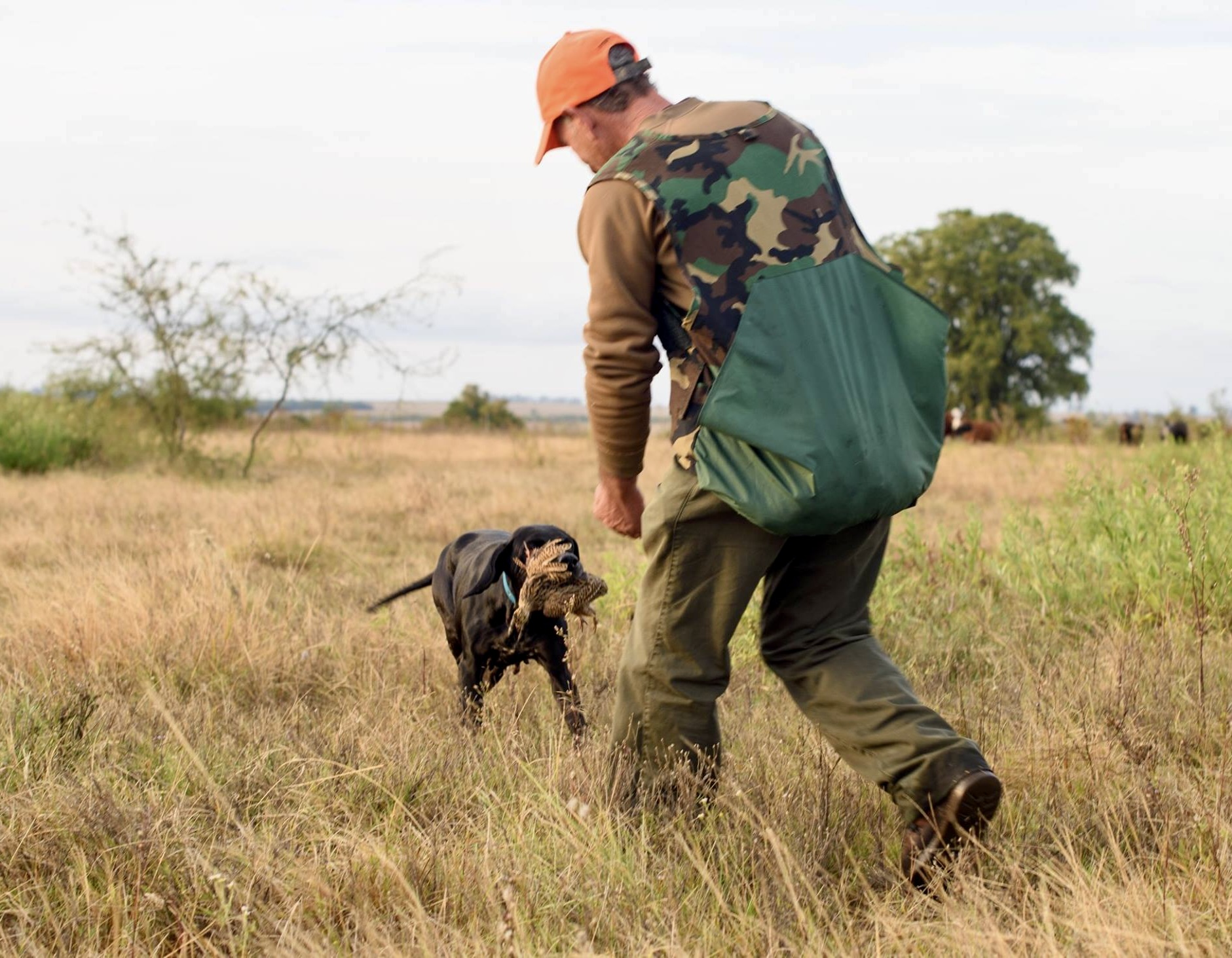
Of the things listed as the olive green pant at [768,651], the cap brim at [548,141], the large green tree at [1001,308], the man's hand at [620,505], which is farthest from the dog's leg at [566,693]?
the large green tree at [1001,308]

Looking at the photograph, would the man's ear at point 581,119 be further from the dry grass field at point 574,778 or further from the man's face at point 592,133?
the dry grass field at point 574,778

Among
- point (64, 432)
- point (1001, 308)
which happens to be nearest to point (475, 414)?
point (1001, 308)

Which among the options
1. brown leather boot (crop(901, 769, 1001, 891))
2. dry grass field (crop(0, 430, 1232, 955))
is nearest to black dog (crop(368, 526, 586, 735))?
dry grass field (crop(0, 430, 1232, 955))

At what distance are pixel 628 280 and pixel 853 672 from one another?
1088mm

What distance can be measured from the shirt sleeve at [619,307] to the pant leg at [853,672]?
1.83 feet

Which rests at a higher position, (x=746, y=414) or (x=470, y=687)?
(x=746, y=414)

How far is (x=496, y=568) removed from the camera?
3.85m

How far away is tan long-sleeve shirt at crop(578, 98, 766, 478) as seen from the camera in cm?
258

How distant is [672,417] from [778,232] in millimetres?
507

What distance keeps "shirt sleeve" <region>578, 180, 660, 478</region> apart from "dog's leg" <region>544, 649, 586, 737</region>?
121 centimetres

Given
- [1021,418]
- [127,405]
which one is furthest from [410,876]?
[1021,418]

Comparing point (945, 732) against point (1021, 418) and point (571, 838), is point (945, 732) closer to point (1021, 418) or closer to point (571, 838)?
point (571, 838)

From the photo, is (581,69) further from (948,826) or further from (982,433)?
(982,433)

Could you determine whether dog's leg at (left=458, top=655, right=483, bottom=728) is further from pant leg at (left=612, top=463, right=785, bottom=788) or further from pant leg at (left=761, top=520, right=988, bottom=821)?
pant leg at (left=761, top=520, right=988, bottom=821)
